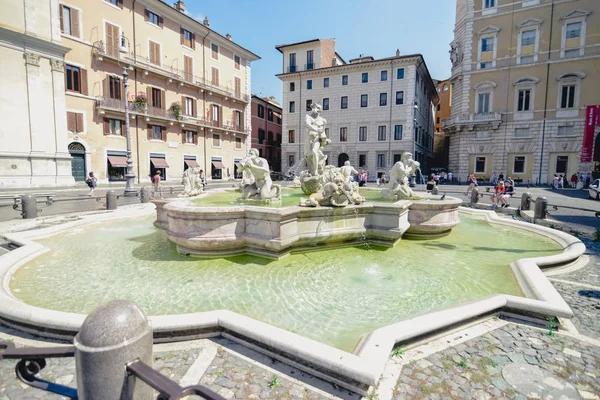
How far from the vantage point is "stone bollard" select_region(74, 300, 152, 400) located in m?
1.58

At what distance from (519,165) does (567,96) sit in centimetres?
716

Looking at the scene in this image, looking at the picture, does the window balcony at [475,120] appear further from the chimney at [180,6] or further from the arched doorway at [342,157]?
the chimney at [180,6]

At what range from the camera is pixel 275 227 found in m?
5.42

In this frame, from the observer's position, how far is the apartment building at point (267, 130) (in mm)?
42812

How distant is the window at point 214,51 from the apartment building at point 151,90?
10cm

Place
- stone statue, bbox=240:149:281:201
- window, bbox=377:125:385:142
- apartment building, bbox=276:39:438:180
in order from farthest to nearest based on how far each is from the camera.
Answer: window, bbox=377:125:385:142 < apartment building, bbox=276:39:438:180 < stone statue, bbox=240:149:281:201

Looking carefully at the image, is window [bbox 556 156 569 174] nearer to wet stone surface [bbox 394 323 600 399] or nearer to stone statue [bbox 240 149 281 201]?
stone statue [bbox 240 149 281 201]

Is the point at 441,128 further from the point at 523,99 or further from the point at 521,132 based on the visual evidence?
the point at 521,132

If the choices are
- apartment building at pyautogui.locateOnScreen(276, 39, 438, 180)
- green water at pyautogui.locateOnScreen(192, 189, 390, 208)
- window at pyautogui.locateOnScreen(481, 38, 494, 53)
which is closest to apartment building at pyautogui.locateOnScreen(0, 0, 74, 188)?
green water at pyautogui.locateOnScreen(192, 189, 390, 208)

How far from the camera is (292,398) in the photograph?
90.9 inches

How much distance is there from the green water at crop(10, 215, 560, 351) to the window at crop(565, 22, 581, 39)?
32.8 metres

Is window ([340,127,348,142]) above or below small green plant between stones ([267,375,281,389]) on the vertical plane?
above

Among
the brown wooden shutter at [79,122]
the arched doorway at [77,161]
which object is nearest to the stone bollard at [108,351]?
the arched doorway at [77,161]

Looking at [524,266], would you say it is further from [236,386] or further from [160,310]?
[160,310]
